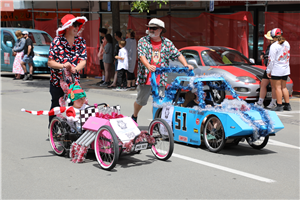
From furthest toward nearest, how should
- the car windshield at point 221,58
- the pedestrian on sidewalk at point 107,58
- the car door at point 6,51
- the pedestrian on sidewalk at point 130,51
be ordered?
1. the car door at point 6,51
2. the pedestrian on sidewalk at point 107,58
3. the pedestrian on sidewalk at point 130,51
4. the car windshield at point 221,58

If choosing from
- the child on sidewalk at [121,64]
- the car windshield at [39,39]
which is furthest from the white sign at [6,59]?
the child on sidewalk at [121,64]

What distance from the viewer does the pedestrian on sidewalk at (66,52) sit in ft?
20.2

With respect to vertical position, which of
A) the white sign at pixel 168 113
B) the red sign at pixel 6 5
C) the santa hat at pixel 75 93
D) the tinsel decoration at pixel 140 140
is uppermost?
the red sign at pixel 6 5

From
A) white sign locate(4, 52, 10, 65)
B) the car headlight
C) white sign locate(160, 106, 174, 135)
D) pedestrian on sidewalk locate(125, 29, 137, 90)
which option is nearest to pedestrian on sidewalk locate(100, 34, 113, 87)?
pedestrian on sidewalk locate(125, 29, 137, 90)

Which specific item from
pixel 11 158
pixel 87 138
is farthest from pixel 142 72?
pixel 11 158

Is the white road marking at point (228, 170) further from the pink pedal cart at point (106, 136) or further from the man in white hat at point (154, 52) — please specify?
the man in white hat at point (154, 52)

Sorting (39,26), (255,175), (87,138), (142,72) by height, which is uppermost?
(39,26)

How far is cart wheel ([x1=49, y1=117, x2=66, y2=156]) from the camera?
6.01 metres

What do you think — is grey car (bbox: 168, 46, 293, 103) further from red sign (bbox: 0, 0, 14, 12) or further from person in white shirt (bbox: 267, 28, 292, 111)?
Result: red sign (bbox: 0, 0, 14, 12)

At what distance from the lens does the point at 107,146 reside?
5422 millimetres

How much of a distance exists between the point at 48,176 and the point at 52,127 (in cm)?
119

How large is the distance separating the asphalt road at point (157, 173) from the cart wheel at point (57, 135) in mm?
120

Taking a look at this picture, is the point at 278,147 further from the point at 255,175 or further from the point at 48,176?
the point at 48,176

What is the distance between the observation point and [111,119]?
546 centimetres
